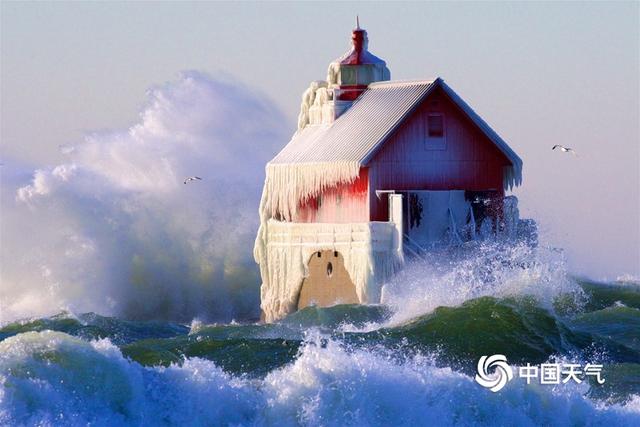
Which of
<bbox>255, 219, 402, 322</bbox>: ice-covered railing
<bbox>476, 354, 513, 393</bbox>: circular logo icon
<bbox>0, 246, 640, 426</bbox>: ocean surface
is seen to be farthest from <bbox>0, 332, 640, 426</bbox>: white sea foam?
<bbox>255, 219, 402, 322</bbox>: ice-covered railing

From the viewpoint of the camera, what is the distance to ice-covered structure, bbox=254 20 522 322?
1718 inches

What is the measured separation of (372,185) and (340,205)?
1.35 metres

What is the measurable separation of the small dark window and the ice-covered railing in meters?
3.02

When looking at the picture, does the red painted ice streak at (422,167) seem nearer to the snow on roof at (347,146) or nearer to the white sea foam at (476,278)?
Answer: the snow on roof at (347,146)

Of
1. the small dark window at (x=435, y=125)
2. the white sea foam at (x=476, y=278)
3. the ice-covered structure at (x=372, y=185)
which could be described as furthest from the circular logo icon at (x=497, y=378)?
the small dark window at (x=435, y=125)

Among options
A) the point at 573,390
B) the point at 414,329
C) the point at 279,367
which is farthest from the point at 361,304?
the point at 573,390

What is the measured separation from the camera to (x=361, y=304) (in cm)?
4250

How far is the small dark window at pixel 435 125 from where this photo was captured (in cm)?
4512

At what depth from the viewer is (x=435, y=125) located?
45188mm

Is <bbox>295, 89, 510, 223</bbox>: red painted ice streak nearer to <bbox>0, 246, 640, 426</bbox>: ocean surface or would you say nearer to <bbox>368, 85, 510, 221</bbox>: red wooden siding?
<bbox>368, 85, 510, 221</bbox>: red wooden siding

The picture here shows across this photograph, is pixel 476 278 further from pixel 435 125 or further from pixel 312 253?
pixel 312 253

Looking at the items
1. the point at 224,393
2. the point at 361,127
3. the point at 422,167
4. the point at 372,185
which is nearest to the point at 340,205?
the point at 372,185

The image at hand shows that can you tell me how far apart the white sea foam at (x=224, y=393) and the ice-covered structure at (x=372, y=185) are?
15.5 meters

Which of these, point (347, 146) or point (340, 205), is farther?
point (340, 205)
